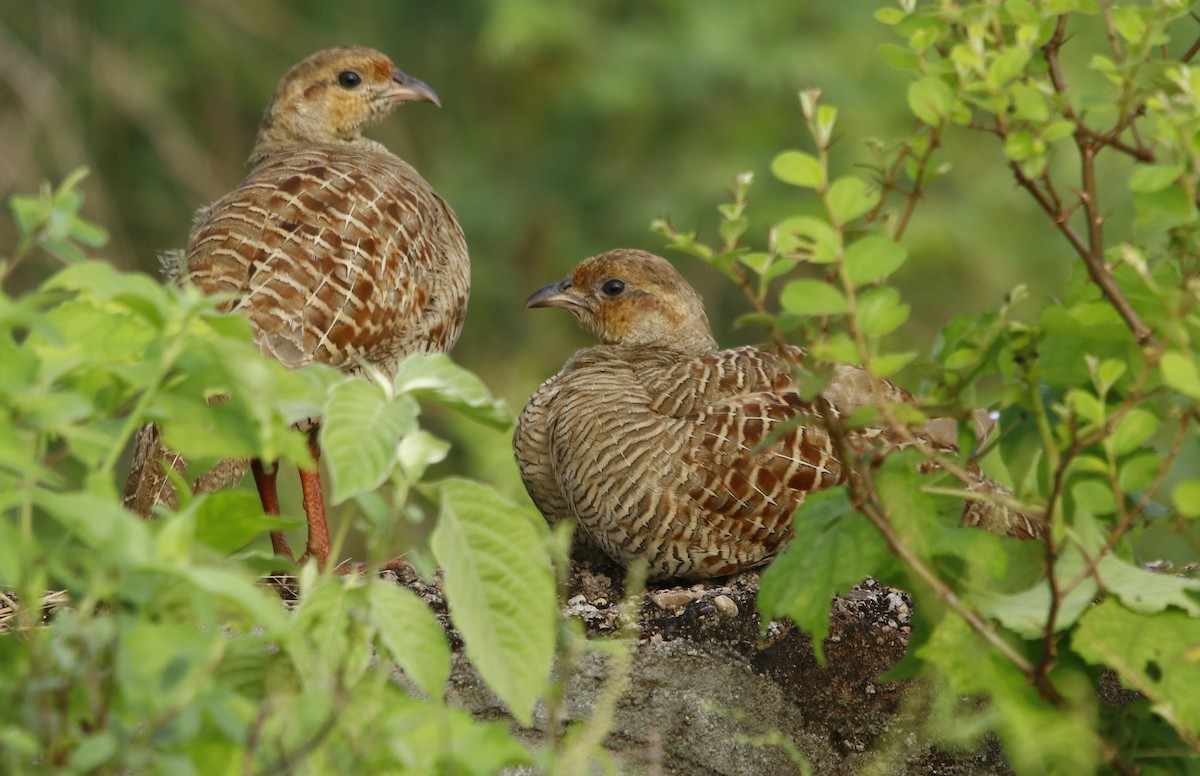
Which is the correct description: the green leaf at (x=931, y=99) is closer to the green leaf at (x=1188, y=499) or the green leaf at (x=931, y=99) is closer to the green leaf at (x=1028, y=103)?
the green leaf at (x=1028, y=103)

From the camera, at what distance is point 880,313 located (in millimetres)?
2598

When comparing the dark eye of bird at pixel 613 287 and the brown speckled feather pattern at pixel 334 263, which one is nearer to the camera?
the brown speckled feather pattern at pixel 334 263

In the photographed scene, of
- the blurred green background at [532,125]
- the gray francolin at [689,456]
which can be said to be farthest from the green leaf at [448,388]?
the blurred green background at [532,125]

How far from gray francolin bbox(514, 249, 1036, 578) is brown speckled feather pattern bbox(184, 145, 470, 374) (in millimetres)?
603

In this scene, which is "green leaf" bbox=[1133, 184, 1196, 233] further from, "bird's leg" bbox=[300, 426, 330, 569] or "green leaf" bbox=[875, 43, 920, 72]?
"bird's leg" bbox=[300, 426, 330, 569]

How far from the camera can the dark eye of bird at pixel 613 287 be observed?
5.62 meters

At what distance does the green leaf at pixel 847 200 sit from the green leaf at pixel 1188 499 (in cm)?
64

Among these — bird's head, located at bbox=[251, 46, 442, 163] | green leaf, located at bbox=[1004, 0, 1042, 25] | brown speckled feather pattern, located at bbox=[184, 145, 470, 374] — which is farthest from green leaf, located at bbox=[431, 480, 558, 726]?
bird's head, located at bbox=[251, 46, 442, 163]

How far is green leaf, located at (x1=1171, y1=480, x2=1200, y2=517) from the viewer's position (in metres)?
2.41

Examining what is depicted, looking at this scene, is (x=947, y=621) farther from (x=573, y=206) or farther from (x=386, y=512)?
(x=573, y=206)

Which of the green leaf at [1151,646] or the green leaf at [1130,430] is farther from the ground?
the green leaf at [1130,430]

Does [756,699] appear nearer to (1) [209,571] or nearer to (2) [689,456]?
(2) [689,456]

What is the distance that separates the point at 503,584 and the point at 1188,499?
1.03 m

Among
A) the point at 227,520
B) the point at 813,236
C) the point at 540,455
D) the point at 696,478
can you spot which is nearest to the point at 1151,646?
the point at 813,236
